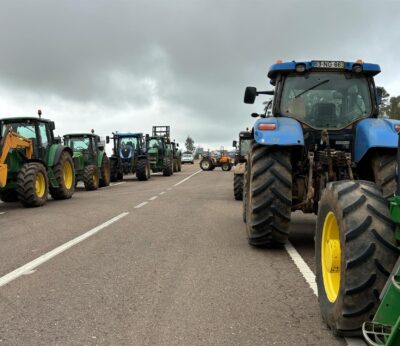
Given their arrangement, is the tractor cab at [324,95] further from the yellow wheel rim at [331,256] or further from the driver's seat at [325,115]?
the yellow wheel rim at [331,256]

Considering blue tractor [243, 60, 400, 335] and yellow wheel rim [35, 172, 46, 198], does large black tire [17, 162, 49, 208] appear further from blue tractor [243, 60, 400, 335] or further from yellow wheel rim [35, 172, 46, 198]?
blue tractor [243, 60, 400, 335]

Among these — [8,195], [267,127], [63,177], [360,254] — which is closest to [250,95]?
[267,127]

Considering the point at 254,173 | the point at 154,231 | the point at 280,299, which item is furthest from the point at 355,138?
the point at 154,231

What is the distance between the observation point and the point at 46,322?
13.0 feet

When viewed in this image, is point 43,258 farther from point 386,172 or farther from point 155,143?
point 155,143

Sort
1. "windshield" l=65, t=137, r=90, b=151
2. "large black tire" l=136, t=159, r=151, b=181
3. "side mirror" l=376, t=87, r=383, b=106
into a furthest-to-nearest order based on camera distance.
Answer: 1. "large black tire" l=136, t=159, r=151, b=181
2. "windshield" l=65, t=137, r=90, b=151
3. "side mirror" l=376, t=87, r=383, b=106

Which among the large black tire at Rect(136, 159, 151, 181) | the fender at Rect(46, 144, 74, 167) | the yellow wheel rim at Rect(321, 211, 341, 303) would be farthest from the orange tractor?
the yellow wheel rim at Rect(321, 211, 341, 303)

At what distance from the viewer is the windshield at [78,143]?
804 inches

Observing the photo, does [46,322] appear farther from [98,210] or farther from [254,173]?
[98,210]

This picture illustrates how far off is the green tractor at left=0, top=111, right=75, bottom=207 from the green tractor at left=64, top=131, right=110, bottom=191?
3003mm

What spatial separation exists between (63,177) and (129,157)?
36.7 feet

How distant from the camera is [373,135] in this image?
6.27 meters

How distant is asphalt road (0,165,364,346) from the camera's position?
12.1ft

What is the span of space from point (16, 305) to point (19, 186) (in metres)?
8.43
